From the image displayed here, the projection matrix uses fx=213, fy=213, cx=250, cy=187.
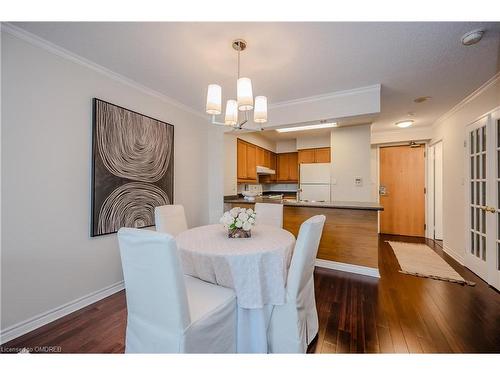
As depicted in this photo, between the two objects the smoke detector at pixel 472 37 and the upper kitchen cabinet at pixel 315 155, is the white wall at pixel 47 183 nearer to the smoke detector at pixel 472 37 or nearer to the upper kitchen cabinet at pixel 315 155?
the smoke detector at pixel 472 37

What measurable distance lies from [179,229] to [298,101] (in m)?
2.29

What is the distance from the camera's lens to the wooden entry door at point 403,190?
15.1 feet

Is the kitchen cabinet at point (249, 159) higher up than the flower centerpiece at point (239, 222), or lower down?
higher up

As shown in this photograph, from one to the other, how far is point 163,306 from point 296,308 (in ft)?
2.65

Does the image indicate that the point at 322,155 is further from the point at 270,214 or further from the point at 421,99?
the point at 270,214

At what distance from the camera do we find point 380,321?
5.81 ft

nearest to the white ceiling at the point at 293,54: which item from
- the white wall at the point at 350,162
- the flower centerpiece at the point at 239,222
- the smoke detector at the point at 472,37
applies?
the smoke detector at the point at 472,37

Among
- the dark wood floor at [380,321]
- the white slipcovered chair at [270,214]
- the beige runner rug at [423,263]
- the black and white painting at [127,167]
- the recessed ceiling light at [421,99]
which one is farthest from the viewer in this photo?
the recessed ceiling light at [421,99]

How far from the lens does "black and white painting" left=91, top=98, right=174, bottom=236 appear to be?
2.10 meters

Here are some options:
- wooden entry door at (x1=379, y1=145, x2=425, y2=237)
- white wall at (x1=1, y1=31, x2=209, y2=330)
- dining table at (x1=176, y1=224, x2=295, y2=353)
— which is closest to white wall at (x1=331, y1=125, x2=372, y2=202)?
wooden entry door at (x1=379, y1=145, x2=425, y2=237)

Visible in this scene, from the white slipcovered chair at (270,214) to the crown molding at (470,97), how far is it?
2.73 metres

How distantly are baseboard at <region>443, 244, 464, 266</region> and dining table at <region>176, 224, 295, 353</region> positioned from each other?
10.6ft

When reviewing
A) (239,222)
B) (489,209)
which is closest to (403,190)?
(489,209)
